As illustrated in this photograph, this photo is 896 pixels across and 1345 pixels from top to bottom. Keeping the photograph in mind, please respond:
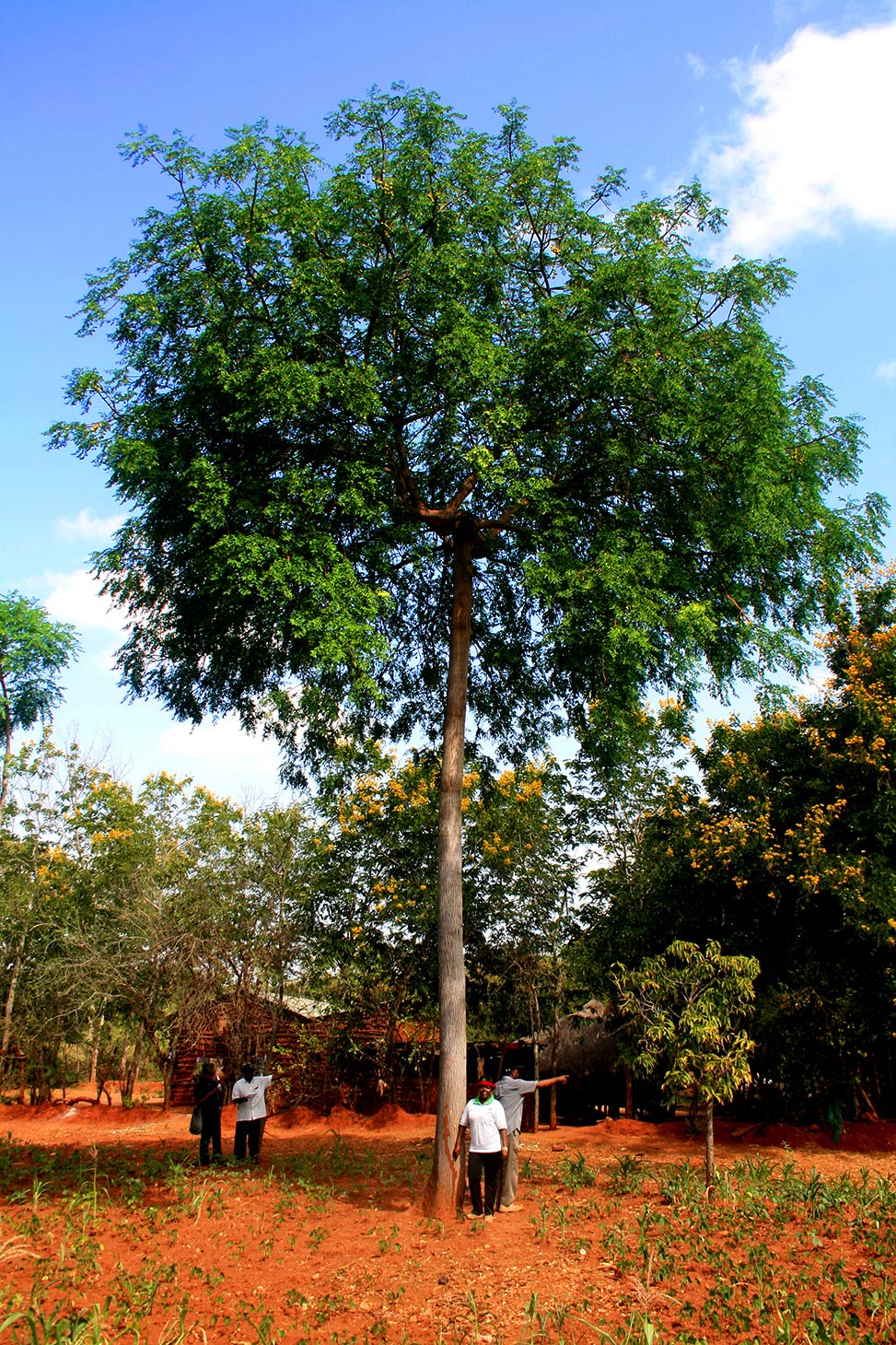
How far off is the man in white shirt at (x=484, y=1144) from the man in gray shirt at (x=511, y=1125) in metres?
0.12

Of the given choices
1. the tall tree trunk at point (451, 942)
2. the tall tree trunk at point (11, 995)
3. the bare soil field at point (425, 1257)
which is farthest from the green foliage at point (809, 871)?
the tall tree trunk at point (11, 995)

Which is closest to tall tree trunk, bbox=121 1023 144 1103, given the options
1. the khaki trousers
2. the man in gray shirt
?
the man in gray shirt

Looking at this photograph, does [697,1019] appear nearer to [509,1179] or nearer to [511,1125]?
[511,1125]

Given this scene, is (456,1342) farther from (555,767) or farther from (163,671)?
(555,767)

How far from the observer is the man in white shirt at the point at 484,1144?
354 inches

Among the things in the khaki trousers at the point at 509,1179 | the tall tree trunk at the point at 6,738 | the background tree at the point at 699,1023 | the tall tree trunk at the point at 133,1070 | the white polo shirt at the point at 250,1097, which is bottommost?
the tall tree trunk at the point at 133,1070

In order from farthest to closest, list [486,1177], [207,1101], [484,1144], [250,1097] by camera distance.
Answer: [250,1097] → [207,1101] → [486,1177] → [484,1144]

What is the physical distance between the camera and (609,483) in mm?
11820

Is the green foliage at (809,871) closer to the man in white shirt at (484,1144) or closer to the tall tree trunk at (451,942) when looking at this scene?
the tall tree trunk at (451,942)

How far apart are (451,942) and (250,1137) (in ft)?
15.7

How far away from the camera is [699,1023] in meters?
9.74

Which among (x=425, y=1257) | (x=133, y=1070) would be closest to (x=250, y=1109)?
(x=425, y=1257)

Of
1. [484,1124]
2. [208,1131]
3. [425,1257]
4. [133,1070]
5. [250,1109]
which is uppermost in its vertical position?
[484,1124]

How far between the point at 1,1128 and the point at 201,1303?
16.7m
